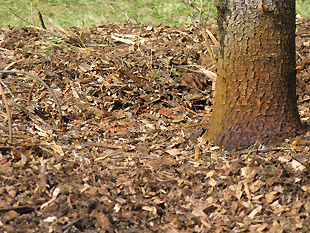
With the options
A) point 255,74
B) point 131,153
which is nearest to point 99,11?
point 131,153

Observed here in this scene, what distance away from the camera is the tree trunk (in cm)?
233

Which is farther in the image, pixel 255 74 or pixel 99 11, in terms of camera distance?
pixel 99 11

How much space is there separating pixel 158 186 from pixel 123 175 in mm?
283

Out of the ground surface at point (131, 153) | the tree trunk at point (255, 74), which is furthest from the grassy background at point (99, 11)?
the tree trunk at point (255, 74)

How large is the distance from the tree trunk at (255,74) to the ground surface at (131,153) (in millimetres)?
154

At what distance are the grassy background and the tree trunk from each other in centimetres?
258

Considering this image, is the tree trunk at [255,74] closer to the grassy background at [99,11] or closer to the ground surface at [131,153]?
the ground surface at [131,153]

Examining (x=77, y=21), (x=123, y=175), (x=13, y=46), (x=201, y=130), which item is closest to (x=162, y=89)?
(x=201, y=130)

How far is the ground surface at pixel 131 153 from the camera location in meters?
2.07

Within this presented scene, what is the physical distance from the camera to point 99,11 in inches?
214

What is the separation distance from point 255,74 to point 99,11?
3750 mm

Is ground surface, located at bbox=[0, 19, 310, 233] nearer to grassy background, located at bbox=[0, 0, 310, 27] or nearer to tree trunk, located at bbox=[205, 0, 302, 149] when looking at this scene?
tree trunk, located at bbox=[205, 0, 302, 149]

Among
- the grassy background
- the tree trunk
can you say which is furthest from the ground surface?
the grassy background

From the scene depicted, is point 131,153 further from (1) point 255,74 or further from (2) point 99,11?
(2) point 99,11
